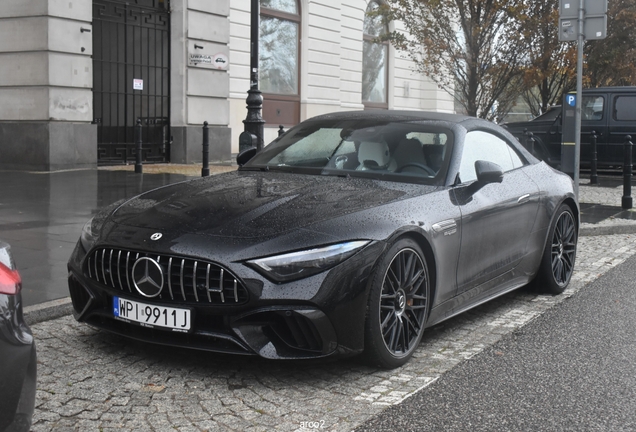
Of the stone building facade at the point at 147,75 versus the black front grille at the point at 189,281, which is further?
the stone building facade at the point at 147,75

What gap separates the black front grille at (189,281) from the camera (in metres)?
4.18

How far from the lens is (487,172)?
17.9 feet

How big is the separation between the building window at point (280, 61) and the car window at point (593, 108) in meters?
9.11

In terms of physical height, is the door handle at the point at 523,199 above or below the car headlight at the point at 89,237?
above

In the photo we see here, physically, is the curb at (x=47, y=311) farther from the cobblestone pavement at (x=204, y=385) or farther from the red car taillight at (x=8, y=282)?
the red car taillight at (x=8, y=282)

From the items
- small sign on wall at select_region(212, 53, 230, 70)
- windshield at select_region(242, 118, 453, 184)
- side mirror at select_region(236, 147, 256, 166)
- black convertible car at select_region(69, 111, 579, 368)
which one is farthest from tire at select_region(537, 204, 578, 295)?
small sign on wall at select_region(212, 53, 230, 70)

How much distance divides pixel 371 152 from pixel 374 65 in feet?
87.5

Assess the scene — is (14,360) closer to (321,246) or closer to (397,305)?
(321,246)

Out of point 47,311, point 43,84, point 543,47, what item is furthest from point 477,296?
point 543,47

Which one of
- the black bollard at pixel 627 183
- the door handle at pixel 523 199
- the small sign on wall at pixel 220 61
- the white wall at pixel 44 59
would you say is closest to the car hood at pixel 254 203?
the door handle at pixel 523 199

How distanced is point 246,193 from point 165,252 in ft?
2.76

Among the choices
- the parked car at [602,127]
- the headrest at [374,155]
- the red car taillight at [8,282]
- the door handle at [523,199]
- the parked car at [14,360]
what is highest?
the parked car at [602,127]

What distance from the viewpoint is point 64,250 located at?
24.9ft

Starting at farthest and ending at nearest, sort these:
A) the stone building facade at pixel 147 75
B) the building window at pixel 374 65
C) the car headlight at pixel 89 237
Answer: the building window at pixel 374 65, the stone building facade at pixel 147 75, the car headlight at pixel 89 237
